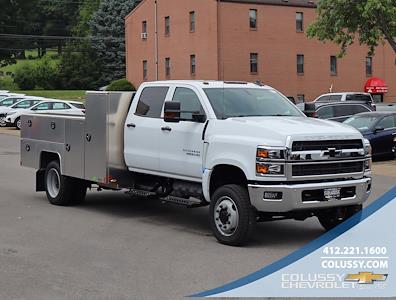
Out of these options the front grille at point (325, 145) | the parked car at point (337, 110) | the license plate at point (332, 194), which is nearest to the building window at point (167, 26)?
the parked car at point (337, 110)

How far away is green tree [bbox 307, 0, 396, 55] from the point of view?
29.7 m

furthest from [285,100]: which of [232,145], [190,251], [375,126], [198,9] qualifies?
[198,9]

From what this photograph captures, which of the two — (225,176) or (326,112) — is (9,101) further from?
(225,176)

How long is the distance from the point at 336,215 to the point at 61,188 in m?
5.18

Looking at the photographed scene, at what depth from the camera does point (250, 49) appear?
56312 mm

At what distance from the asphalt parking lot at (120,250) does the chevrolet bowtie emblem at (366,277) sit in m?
2.32

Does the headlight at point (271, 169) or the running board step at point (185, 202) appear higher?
the headlight at point (271, 169)

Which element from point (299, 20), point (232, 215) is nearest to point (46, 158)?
point (232, 215)

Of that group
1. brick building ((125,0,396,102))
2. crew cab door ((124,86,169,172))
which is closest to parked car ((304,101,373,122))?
crew cab door ((124,86,169,172))

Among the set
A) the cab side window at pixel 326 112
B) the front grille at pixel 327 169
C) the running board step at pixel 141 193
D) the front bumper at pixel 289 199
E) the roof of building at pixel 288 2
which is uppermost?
the roof of building at pixel 288 2

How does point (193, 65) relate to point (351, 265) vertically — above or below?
above

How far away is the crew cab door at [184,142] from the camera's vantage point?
9.16m

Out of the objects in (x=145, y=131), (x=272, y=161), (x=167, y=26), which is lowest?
(x=272, y=161)

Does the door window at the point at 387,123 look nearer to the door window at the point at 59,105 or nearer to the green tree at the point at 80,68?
the door window at the point at 59,105
